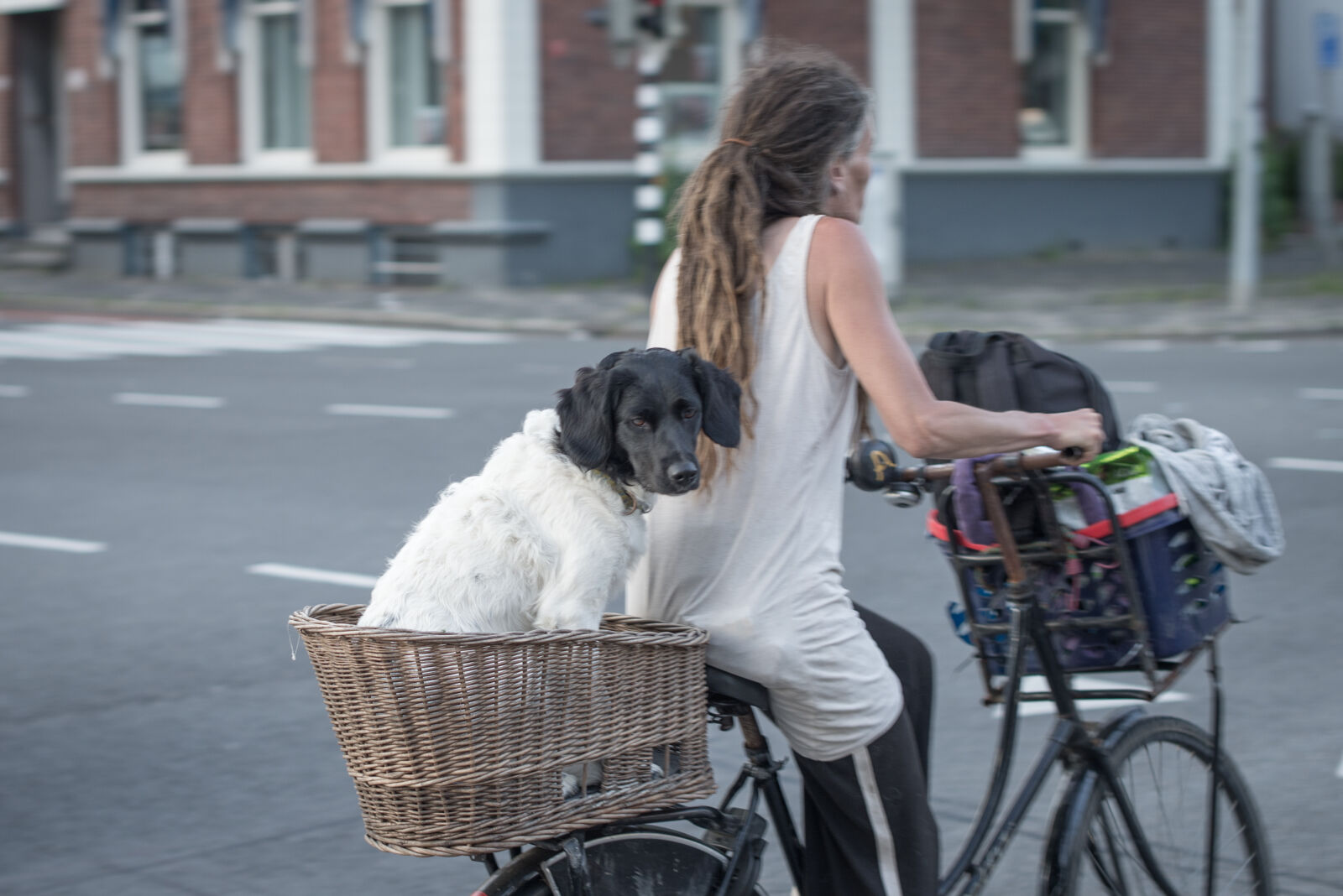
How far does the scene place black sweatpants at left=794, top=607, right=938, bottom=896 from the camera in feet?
9.02

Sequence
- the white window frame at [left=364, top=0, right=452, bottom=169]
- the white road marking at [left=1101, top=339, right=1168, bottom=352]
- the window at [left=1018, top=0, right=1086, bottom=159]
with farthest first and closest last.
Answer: the window at [left=1018, top=0, right=1086, bottom=159]
the white window frame at [left=364, top=0, right=452, bottom=169]
the white road marking at [left=1101, top=339, right=1168, bottom=352]

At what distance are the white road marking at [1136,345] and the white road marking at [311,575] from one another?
32.5 feet

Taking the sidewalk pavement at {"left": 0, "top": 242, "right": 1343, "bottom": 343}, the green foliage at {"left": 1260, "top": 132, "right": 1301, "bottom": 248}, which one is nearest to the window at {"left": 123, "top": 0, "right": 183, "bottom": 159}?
the sidewalk pavement at {"left": 0, "top": 242, "right": 1343, "bottom": 343}

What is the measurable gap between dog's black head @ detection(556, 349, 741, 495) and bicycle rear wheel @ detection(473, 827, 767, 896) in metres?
0.55

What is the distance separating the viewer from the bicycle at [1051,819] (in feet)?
8.50

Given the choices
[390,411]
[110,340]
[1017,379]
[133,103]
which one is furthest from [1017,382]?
[133,103]

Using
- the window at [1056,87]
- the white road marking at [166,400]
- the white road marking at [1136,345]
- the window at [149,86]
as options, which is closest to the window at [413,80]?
the window at [149,86]

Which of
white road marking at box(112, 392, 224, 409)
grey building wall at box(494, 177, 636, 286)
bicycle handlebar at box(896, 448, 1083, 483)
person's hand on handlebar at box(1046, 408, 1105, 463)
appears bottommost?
white road marking at box(112, 392, 224, 409)

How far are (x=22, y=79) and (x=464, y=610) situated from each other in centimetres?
2961

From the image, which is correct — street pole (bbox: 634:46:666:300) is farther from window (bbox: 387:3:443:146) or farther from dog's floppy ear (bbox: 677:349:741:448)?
dog's floppy ear (bbox: 677:349:741:448)

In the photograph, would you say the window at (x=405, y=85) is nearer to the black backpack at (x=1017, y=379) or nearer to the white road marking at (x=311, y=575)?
the white road marking at (x=311, y=575)

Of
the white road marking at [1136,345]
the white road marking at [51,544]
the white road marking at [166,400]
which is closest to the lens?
the white road marking at [51,544]

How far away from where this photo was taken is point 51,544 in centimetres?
812

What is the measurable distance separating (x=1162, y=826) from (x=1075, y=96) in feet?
81.1
